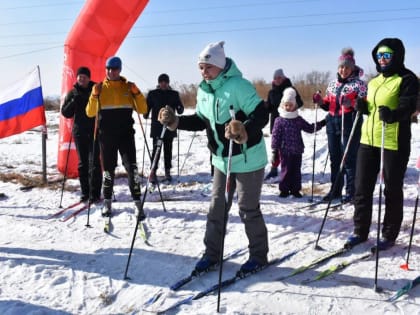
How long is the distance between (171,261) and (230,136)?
1.77m

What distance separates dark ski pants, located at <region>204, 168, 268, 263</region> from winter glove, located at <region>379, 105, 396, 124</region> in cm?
117

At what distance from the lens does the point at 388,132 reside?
4047mm

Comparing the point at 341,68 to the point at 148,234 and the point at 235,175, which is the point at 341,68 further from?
the point at 148,234

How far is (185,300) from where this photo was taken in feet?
11.7

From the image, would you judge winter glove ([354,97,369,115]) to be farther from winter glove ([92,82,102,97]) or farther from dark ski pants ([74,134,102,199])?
dark ski pants ([74,134,102,199])

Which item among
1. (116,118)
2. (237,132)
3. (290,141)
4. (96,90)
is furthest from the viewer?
(290,141)

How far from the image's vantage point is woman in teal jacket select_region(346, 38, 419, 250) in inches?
151

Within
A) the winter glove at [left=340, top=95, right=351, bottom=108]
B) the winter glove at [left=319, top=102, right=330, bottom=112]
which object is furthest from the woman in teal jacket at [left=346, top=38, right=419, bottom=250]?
the winter glove at [left=319, top=102, right=330, bottom=112]

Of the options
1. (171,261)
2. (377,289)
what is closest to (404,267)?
(377,289)

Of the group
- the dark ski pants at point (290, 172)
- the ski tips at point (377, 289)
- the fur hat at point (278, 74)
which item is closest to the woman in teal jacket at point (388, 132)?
the ski tips at point (377, 289)

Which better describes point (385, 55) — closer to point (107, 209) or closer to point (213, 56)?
point (213, 56)

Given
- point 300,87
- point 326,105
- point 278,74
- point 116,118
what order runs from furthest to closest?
point 300,87 → point 278,74 → point 326,105 → point 116,118

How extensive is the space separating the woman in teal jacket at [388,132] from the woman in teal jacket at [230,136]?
1.13 meters

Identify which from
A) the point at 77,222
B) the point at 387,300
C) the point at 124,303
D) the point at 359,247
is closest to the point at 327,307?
the point at 387,300
